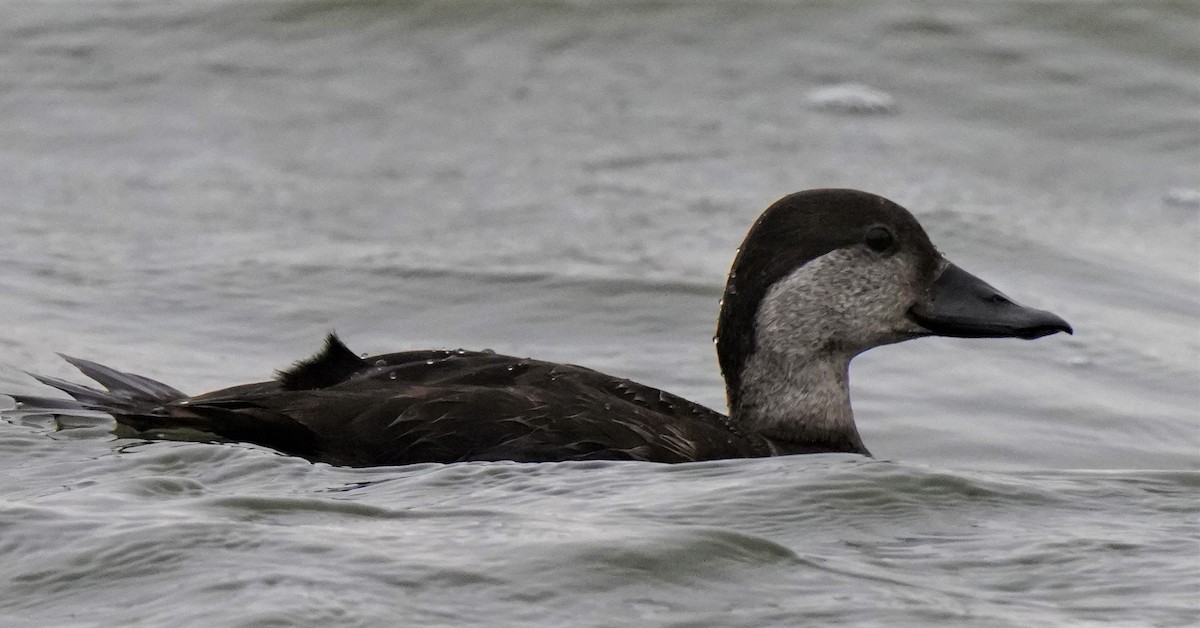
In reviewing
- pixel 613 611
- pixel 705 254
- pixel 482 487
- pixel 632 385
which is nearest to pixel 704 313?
pixel 705 254

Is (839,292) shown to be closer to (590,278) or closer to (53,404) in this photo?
(53,404)

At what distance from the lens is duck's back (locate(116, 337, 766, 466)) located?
17.9ft

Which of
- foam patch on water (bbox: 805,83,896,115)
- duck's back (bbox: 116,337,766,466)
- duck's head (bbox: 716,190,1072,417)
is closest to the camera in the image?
duck's back (bbox: 116,337,766,466)

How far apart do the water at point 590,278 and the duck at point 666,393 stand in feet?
0.36

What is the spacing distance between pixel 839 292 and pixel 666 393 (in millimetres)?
720

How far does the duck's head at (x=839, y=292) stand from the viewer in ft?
20.9

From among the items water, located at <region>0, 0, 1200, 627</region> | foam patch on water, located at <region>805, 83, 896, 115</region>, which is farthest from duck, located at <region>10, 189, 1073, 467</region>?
foam patch on water, located at <region>805, 83, 896, 115</region>

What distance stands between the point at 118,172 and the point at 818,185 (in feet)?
12.0

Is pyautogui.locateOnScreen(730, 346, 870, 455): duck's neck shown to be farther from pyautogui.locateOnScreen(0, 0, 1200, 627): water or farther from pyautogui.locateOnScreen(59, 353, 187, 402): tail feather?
pyautogui.locateOnScreen(59, 353, 187, 402): tail feather

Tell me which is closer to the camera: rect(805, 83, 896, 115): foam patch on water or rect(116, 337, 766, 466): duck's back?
rect(116, 337, 766, 466): duck's back

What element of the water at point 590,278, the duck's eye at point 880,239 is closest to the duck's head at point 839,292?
the duck's eye at point 880,239

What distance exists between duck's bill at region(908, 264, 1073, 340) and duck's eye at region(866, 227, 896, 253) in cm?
23

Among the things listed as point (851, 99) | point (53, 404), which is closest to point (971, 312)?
point (53, 404)

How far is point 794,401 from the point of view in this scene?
21.0 feet
